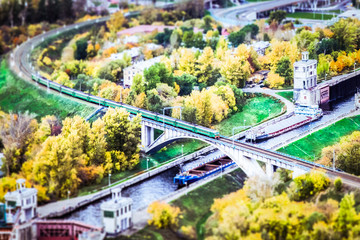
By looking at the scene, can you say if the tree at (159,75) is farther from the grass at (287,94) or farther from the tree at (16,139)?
the tree at (16,139)

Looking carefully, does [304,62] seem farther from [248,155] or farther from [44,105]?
[44,105]

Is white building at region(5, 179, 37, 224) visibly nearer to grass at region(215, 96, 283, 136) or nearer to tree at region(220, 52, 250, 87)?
grass at region(215, 96, 283, 136)

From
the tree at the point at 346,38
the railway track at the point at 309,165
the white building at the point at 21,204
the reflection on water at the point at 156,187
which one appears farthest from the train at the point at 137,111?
the tree at the point at 346,38

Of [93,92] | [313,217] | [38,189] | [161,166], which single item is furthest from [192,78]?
[313,217]

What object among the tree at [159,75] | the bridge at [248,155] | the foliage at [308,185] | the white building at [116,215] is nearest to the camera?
the white building at [116,215]

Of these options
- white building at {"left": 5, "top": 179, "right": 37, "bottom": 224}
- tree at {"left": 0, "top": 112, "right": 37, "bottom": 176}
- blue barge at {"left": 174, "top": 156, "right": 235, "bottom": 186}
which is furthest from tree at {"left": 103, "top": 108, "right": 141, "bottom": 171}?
white building at {"left": 5, "top": 179, "right": 37, "bottom": 224}

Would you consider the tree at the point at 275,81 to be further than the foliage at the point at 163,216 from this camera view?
Yes

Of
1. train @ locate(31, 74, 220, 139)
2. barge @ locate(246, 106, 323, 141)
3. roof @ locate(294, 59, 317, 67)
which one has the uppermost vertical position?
roof @ locate(294, 59, 317, 67)
